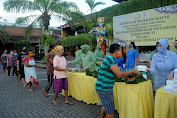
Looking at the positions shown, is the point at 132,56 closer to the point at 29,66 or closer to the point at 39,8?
the point at 29,66

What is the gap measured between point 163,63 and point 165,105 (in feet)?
3.46

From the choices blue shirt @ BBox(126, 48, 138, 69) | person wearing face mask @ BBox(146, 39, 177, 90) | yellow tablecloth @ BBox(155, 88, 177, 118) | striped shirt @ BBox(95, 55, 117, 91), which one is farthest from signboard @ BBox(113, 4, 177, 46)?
striped shirt @ BBox(95, 55, 117, 91)

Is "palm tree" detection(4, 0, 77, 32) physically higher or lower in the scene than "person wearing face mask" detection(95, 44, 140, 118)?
higher

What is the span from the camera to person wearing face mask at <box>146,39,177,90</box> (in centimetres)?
304

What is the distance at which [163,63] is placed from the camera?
311 cm

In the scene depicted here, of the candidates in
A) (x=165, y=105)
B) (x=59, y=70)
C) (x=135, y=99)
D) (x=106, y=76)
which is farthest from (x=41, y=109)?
(x=165, y=105)

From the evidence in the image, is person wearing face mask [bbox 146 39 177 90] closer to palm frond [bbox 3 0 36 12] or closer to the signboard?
the signboard

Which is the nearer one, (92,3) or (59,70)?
(59,70)

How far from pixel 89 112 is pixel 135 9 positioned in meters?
14.0

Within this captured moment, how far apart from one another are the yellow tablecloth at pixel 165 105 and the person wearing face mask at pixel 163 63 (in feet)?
2.37

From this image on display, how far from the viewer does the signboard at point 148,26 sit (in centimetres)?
533

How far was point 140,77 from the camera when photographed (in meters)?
3.15

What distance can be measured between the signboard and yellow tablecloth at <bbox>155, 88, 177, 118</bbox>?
365 cm

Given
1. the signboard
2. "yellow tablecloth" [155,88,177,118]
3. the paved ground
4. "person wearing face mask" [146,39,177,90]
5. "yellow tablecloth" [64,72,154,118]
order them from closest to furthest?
"yellow tablecloth" [155,88,177,118] → "yellow tablecloth" [64,72,154,118] → "person wearing face mask" [146,39,177,90] → the paved ground → the signboard
